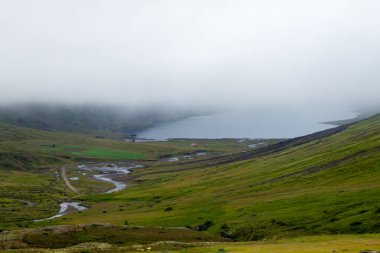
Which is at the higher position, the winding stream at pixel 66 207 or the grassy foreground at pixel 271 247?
the grassy foreground at pixel 271 247

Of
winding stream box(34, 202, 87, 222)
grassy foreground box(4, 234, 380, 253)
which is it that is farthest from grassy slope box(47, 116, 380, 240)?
grassy foreground box(4, 234, 380, 253)

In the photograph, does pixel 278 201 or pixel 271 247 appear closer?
pixel 271 247

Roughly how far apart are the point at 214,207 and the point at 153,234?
45.8 meters

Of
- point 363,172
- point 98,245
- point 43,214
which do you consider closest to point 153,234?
point 98,245

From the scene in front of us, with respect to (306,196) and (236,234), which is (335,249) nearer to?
(236,234)

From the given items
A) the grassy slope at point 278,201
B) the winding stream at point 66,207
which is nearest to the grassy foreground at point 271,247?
the grassy slope at point 278,201

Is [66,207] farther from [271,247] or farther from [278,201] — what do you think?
[271,247]

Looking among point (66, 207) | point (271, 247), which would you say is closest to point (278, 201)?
point (271, 247)

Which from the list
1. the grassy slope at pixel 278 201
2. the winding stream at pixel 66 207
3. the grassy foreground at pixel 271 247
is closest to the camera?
the grassy foreground at pixel 271 247

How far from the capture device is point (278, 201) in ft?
362

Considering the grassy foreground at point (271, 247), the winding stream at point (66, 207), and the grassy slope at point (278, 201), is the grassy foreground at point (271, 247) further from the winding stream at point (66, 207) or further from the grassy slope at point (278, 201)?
the winding stream at point (66, 207)

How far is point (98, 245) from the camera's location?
206 ft

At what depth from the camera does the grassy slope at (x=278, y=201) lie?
8400cm

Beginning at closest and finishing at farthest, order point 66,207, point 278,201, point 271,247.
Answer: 1. point 271,247
2. point 278,201
3. point 66,207
